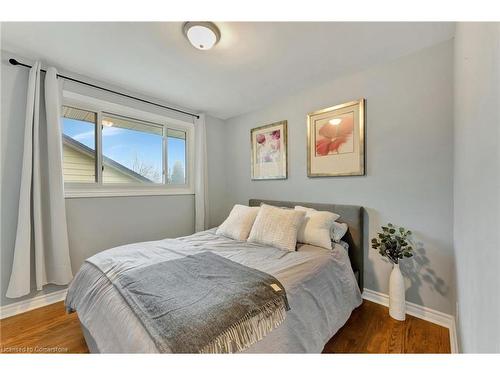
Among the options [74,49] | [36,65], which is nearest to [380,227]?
[74,49]

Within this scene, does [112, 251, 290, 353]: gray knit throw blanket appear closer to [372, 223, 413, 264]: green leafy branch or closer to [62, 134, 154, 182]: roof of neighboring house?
[372, 223, 413, 264]: green leafy branch

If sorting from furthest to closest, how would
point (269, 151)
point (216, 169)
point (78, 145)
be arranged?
point (216, 169), point (269, 151), point (78, 145)

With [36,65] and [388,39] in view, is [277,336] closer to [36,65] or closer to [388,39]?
[388,39]

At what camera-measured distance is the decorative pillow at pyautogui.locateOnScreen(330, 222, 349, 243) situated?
1960mm

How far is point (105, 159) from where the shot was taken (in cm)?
250

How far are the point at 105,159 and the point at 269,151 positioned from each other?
2095mm

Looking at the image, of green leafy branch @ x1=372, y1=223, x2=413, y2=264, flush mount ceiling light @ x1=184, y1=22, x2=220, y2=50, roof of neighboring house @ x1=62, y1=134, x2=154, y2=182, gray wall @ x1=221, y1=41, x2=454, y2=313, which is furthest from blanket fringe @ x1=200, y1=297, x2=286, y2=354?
roof of neighboring house @ x1=62, y1=134, x2=154, y2=182

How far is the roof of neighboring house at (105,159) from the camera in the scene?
229 centimetres

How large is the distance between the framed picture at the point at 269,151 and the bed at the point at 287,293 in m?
0.95

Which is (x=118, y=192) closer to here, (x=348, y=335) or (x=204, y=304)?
(x=204, y=304)

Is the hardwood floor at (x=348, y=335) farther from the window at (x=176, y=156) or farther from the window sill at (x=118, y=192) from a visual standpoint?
the window at (x=176, y=156)

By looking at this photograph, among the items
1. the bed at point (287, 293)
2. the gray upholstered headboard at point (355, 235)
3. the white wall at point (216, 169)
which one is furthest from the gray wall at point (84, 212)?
the gray upholstered headboard at point (355, 235)

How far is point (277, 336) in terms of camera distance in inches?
39.8

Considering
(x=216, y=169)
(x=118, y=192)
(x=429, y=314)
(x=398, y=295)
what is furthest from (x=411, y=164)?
(x=118, y=192)
